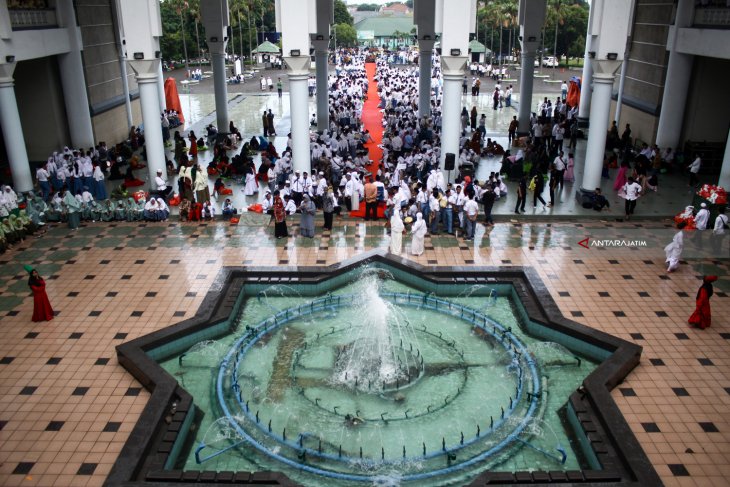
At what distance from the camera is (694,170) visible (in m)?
17.2

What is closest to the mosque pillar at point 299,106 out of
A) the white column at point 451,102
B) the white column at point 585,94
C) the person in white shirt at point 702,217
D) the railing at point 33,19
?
the white column at point 451,102

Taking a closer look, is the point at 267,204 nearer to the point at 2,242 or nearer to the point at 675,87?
the point at 2,242

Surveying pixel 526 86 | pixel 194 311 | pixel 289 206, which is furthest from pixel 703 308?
pixel 526 86

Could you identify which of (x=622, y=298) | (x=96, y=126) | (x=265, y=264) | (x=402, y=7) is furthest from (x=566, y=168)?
(x=402, y=7)

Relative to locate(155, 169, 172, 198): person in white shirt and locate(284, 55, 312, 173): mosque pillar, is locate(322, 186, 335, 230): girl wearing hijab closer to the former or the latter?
locate(284, 55, 312, 173): mosque pillar

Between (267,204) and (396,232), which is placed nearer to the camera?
(396,232)

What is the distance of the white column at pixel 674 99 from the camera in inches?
729

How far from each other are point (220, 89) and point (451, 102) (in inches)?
403

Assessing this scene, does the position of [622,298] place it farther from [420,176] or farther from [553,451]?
[420,176]

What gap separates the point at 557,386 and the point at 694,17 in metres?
14.2

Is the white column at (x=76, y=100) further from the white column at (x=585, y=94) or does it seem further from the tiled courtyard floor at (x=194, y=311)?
the white column at (x=585, y=94)

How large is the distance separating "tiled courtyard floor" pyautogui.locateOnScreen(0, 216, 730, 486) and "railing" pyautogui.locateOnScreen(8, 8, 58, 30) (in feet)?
18.6

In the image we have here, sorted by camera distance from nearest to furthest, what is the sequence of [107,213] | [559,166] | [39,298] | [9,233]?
→ [39,298]
[9,233]
[107,213]
[559,166]

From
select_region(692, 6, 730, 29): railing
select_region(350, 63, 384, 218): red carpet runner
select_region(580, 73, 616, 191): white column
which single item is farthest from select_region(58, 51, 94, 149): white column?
select_region(692, 6, 730, 29): railing
